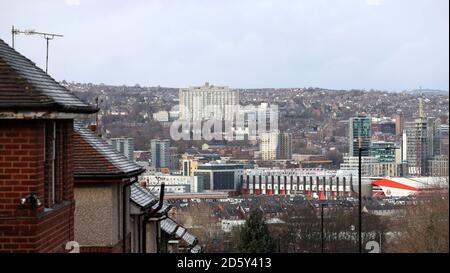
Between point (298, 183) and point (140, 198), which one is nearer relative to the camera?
point (140, 198)

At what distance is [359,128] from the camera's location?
103750 millimetres

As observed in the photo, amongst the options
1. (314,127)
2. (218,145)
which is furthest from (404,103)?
(218,145)

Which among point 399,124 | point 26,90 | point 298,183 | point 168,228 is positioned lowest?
point 298,183

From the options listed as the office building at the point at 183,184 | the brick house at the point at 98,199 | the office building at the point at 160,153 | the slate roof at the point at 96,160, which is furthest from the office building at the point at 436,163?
the brick house at the point at 98,199

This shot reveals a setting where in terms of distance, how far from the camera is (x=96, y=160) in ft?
52.2

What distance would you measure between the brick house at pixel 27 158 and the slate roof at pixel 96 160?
4.84 meters

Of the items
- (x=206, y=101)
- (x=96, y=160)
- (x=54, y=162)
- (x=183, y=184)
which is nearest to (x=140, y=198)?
(x=96, y=160)

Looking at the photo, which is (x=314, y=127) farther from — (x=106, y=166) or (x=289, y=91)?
(x=106, y=166)

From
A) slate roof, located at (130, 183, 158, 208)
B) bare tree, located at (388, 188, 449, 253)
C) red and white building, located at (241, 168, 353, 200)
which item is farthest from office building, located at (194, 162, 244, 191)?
slate roof, located at (130, 183, 158, 208)

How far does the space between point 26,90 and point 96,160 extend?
6306 mm

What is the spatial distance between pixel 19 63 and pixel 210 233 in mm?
43210

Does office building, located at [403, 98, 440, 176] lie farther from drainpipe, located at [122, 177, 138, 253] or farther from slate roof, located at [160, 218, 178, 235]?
drainpipe, located at [122, 177, 138, 253]

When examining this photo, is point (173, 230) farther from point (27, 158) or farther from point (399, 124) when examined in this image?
point (399, 124)
